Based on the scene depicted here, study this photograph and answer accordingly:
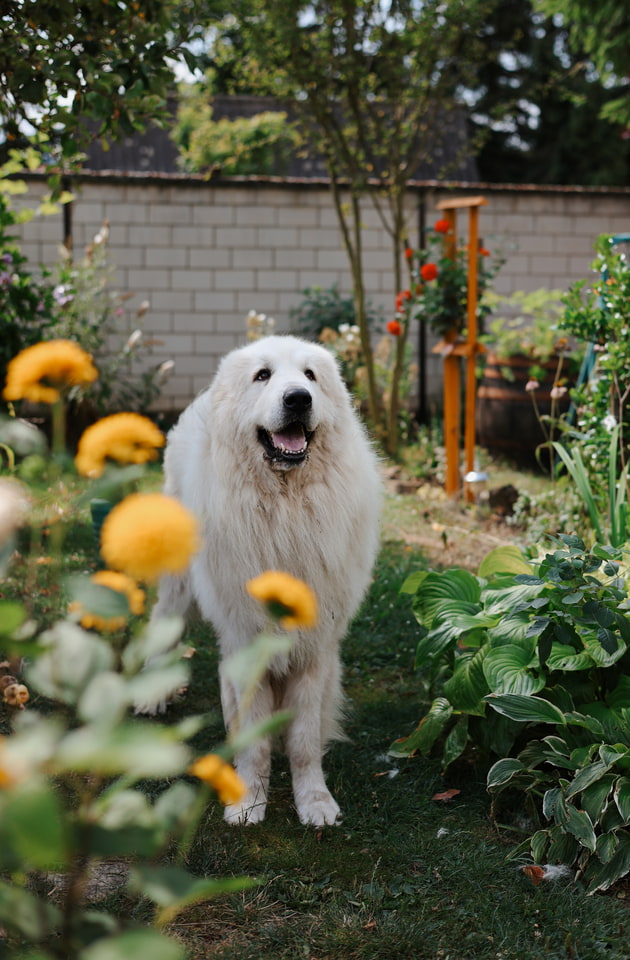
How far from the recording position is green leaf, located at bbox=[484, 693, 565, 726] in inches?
87.9

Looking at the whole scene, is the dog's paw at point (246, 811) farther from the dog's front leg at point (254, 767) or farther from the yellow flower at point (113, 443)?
the yellow flower at point (113, 443)

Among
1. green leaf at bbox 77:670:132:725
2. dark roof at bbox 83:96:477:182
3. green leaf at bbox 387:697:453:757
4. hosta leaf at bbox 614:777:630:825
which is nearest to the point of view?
green leaf at bbox 77:670:132:725

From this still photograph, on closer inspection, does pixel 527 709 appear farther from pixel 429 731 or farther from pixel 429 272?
pixel 429 272

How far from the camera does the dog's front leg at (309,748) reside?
252cm

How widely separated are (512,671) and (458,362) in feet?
13.3

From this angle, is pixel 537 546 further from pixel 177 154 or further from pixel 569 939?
pixel 177 154

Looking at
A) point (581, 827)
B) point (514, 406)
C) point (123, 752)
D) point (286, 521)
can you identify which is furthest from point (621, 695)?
point (514, 406)

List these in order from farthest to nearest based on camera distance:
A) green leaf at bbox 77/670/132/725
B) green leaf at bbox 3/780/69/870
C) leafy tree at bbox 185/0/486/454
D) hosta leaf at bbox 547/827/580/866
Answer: leafy tree at bbox 185/0/486/454, hosta leaf at bbox 547/827/580/866, green leaf at bbox 77/670/132/725, green leaf at bbox 3/780/69/870

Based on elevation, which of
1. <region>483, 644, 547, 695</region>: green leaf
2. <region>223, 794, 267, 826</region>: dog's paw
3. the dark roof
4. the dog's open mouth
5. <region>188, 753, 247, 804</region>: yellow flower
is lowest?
<region>223, 794, 267, 826</region>: dog's paw

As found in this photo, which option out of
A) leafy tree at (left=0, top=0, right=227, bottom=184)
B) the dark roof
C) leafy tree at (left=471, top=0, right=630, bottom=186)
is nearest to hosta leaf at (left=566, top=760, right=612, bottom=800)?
leafy tree at (left=0, top=0, right=227, bottom=184)

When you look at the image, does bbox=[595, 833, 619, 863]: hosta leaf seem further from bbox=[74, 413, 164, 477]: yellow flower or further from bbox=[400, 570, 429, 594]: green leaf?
bbox=[74, 413, 164, 477]: yellow flower

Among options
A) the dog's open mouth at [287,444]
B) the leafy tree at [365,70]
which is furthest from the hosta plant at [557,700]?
the leafy tree at [365,70]

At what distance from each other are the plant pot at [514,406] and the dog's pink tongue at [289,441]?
4.34 metres

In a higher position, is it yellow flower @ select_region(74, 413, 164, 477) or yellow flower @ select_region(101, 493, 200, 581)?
yellow flower @ select_region(74, 413, 164, 477)
